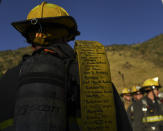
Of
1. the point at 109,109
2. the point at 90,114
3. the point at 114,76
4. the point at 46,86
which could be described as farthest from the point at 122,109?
the point at 114,76

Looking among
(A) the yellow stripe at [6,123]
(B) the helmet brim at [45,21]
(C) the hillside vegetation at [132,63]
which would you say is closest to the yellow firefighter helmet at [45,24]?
(B) the helmet brim at [45,21]

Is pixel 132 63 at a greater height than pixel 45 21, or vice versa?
pixel 132 63

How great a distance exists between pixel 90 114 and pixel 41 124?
1.09ft

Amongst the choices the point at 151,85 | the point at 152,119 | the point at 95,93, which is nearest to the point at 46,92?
the point at 95,93

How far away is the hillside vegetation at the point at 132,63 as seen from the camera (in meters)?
22.4

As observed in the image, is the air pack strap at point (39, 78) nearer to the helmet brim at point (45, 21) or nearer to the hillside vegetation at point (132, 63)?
the helmet brim at point (45, 21)

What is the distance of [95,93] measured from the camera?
1205mm

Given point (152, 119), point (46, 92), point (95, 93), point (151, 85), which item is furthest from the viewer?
point (151, 85)

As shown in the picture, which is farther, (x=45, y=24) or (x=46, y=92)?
(x=45, y=24)

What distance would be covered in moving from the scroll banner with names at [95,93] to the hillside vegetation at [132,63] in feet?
65.6

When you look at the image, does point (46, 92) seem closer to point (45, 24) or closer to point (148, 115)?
point (45, 24)

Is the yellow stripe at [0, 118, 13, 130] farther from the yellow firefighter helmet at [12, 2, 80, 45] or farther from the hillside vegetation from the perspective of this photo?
the hillside vegetation

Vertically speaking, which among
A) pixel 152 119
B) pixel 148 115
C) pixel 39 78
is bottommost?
pixel 152 119

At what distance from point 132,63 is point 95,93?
87.1 ft
